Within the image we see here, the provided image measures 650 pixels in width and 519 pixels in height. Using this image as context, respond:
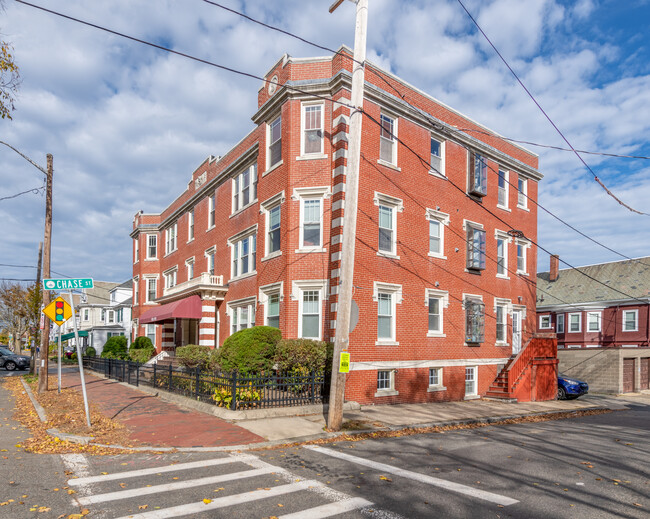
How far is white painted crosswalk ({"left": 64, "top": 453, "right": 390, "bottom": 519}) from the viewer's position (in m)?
6.26

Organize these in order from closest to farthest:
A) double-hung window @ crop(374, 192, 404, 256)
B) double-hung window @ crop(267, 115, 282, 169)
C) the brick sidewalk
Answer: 1. the brick sidewalk
2. double-hung window @ crop(374, 192, 404, 256)
3. double-hung window @ crop(267, 115, 282, 169)

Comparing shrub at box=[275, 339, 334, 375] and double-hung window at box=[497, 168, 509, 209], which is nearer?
shrub at box=[275, 339, 334, 375]

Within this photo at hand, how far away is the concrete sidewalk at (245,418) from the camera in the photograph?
10.8 meters

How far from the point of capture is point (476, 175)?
22703 mm

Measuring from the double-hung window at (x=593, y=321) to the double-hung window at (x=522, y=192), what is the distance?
18.7m

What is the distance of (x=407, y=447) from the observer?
1066 cm

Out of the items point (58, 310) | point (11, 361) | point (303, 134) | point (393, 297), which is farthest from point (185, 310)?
point (11, 361)

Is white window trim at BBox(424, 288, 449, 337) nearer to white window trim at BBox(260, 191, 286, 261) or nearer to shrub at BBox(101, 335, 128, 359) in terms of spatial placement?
white window trim at BBox(260, 191, 286, 261)

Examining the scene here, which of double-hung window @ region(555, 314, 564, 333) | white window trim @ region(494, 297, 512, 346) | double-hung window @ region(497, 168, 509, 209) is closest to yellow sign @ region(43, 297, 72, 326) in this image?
white window trim @ region(494, 297, 512, 346)

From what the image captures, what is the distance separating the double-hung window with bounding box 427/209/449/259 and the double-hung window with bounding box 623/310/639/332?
25.0m

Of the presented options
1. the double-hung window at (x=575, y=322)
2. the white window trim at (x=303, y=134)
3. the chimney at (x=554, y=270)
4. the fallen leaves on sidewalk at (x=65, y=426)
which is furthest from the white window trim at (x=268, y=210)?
the chimney at (x=554, y=270)

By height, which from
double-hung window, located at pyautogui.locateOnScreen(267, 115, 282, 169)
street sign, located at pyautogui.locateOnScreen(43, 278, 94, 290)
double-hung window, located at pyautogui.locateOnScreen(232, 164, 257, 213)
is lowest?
street sign, located at pyautogui.locateOnScreen(43, 278, 94, 290)

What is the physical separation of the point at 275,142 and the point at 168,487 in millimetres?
14799

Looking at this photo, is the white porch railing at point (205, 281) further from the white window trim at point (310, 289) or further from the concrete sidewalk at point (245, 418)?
the white window trim at point (310, 289)
